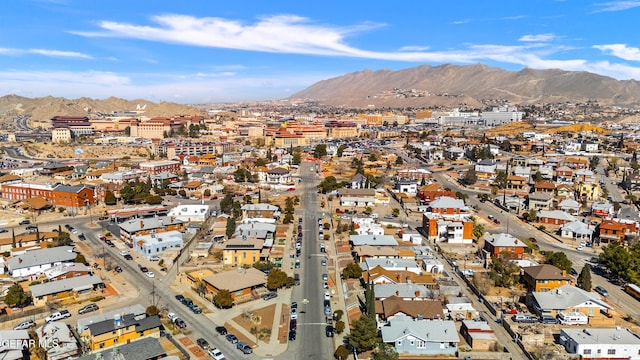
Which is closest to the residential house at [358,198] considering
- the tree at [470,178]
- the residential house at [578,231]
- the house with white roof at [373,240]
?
the house with white roof at [373,240]

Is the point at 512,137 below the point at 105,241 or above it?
above

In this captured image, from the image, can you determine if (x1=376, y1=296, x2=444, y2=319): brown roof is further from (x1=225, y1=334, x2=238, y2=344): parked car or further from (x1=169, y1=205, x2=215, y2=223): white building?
(x1=169, y1=205, x2=215, y2=223): white building

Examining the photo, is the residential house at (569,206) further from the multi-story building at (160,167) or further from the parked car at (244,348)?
the multi-story building at (160,167)

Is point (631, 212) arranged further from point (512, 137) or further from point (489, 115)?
point (489, 115)

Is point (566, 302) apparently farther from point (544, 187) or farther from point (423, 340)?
point (544, 187)

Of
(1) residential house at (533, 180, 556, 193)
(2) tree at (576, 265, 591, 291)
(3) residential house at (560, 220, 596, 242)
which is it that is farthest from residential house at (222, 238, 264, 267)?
(1) residential house at (533, 180, 556, 193)

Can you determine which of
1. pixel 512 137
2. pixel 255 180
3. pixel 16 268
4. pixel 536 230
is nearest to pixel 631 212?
pixel 536 230
